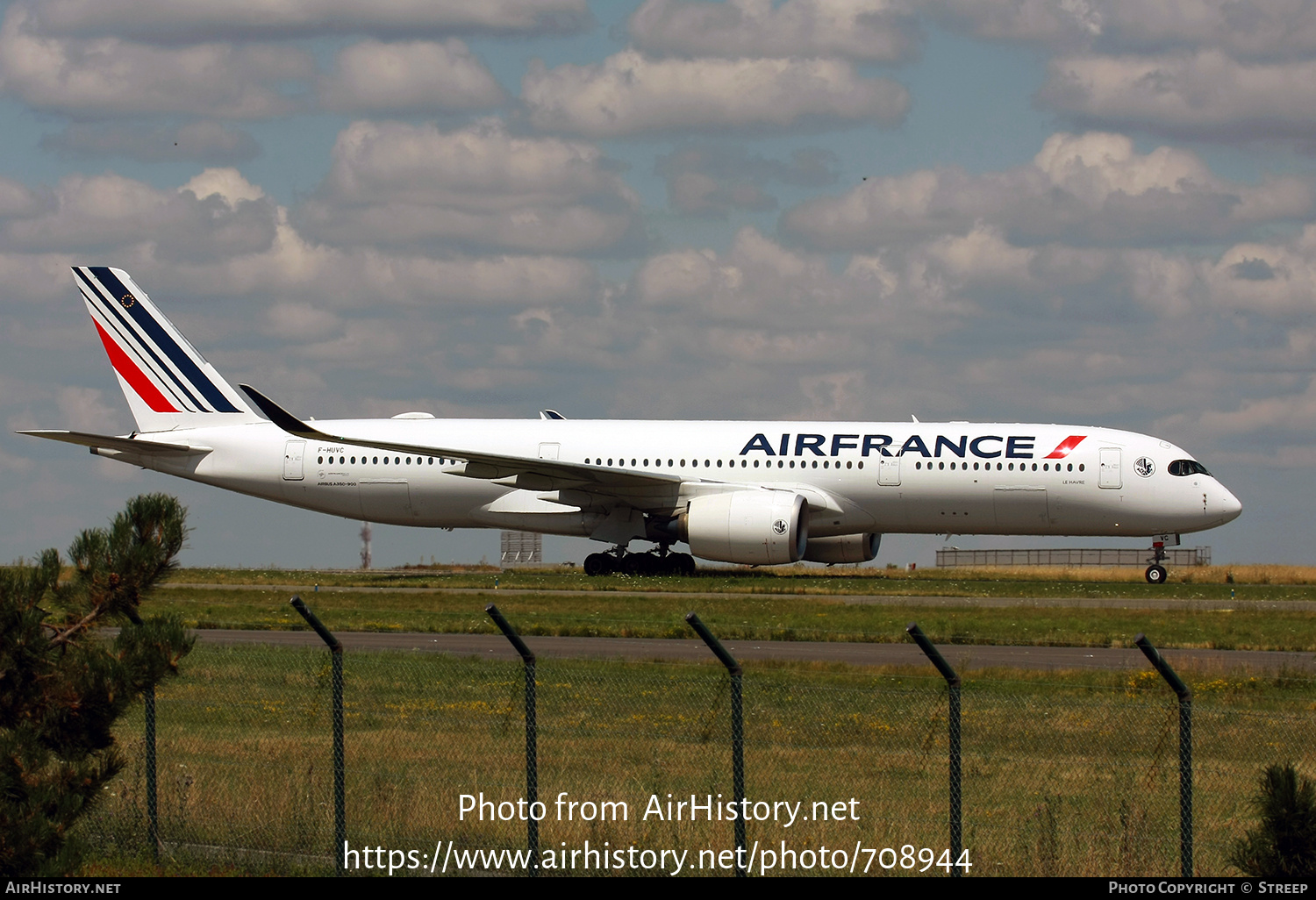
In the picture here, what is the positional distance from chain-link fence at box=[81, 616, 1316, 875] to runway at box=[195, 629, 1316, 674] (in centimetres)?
232

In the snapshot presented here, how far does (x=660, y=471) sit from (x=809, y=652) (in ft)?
55.8

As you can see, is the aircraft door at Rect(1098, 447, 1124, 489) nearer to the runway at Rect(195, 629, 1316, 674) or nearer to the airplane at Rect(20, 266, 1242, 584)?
the airplane at Rect(20, 266, 1242, 584)

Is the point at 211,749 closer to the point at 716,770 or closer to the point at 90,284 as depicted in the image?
the point at 716,770

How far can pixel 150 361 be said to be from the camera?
42.6 m

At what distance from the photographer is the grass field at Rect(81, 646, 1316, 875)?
36.6 feet

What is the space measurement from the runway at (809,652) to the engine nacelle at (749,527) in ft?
37.5

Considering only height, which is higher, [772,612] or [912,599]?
[912,599]

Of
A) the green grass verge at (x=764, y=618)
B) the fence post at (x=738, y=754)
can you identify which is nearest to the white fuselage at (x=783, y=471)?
the green grass verge at (x=764, y=618)

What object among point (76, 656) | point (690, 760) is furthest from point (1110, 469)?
point (76, 656)

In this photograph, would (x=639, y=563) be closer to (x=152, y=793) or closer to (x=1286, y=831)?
(x=152, y=793)

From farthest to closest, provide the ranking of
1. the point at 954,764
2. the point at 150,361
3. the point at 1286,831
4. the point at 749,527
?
1. the point at 150,361
2. the point at 749,527
3. the point at 954,764
4. the point at 1286,831

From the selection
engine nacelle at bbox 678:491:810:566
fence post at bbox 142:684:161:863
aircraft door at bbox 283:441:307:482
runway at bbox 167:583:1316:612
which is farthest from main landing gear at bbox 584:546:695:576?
fence post at bbox 142:684:161:863

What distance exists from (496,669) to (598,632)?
576 cm

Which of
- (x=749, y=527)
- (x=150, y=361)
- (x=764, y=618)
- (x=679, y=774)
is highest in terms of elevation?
(x=150, y=361)
